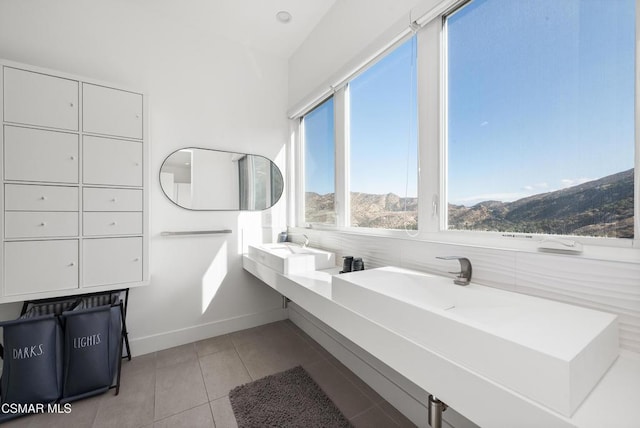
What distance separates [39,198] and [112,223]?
15.2 inches

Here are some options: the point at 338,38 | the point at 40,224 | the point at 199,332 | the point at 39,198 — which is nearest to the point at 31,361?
the point at 40,224

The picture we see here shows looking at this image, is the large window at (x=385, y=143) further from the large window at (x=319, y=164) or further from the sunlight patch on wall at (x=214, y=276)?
the sunlight patch on wall at (x=214, y=276)

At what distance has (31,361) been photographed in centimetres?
154

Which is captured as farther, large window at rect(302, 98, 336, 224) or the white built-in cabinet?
large window at rect(302, 98, 336, 224)

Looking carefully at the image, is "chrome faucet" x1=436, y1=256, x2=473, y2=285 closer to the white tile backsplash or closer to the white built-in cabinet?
the white tile backsplash

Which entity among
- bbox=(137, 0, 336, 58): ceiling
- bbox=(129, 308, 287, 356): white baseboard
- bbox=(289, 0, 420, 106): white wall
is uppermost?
bbox=(137, 0, 336, 58): ceiling

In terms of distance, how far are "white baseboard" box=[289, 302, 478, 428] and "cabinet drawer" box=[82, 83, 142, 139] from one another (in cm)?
207

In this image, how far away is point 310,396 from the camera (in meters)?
→ 1.69

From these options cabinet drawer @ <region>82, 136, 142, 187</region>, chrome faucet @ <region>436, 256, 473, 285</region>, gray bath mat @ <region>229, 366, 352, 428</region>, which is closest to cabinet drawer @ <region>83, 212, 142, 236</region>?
cabinet drawer @ <region>82, 136, 142, 187</region>

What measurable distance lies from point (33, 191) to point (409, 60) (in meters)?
2.38

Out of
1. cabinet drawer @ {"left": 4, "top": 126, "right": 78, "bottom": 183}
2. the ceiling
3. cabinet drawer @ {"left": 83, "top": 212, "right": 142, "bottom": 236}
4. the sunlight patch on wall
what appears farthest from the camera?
the sunlight patch on wall

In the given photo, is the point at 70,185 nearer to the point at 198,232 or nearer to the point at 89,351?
the point at 198,232

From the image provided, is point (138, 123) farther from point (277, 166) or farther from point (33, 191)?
point (277, 166)

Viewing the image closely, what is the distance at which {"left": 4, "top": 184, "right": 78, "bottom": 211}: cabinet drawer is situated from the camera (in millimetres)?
1586
